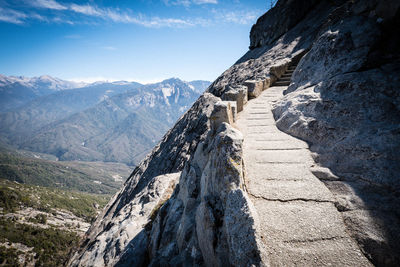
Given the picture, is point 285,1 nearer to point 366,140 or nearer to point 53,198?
point 366,140

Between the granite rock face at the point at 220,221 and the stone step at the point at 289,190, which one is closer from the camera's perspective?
the granite rock face at the point at 220,221

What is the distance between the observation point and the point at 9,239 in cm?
6644

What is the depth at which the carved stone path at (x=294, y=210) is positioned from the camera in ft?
9.91

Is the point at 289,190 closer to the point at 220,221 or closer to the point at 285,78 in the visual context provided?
the point at 220,221

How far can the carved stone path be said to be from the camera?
3.02 meters

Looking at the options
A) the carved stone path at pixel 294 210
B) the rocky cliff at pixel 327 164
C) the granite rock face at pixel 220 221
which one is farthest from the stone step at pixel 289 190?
the granite rock face at pixel 220 221

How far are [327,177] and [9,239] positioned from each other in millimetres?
106162

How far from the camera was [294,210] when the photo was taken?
3.82 meters

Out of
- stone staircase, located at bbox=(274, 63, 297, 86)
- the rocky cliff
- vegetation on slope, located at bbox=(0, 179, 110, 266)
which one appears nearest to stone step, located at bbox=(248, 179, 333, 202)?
the rocky cliff

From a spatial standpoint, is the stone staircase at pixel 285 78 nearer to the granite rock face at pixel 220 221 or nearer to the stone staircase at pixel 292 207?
the stone staircase at pixel 292 207

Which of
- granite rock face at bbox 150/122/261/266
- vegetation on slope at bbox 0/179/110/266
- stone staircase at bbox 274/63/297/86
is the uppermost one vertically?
stone staircase at bbox 274/63/297/86

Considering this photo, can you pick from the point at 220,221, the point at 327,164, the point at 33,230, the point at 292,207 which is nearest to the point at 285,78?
the point at 327,164

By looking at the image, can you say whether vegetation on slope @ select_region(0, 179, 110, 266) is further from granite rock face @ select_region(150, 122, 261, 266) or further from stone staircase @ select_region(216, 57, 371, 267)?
stone staircase @ select_region(216, 57, 371, 267)

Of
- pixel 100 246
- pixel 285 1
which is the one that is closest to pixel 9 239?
pixel 100 246
